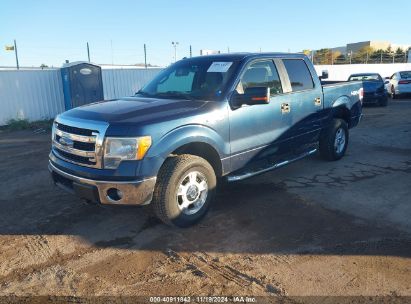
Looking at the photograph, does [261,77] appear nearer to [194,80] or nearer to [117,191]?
[194,80]

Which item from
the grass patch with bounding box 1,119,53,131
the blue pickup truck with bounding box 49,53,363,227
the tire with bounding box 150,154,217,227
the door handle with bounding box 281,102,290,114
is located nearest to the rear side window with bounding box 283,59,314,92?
the blue pickup truck with bounding box 49,53,363,227

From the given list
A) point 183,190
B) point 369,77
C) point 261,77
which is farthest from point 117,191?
point 369,77

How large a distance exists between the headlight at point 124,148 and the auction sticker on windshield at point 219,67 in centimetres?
160

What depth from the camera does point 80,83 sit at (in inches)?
516

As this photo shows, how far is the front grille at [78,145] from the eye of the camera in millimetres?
3777

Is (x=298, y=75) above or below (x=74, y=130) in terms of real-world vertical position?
above

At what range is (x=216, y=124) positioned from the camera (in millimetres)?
4312

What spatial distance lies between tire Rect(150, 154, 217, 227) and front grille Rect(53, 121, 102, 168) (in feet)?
2.26

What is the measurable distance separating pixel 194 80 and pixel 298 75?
1.70 m

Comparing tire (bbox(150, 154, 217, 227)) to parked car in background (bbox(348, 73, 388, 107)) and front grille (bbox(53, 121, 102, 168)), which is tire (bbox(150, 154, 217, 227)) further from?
parked car in background (bbox(348, 73, 388, 107))

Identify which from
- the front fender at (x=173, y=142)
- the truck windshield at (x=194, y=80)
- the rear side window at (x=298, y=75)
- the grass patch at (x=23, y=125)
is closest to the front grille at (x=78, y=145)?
the front fender at (x=173, y=142)

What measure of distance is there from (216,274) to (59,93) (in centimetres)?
1220

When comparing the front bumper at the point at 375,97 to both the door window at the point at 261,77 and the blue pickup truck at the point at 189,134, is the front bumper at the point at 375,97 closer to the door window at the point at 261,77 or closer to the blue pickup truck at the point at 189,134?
the blue pickup truck at the point at 189,134

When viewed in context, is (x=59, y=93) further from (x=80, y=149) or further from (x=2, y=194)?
(x=80, y=149)
